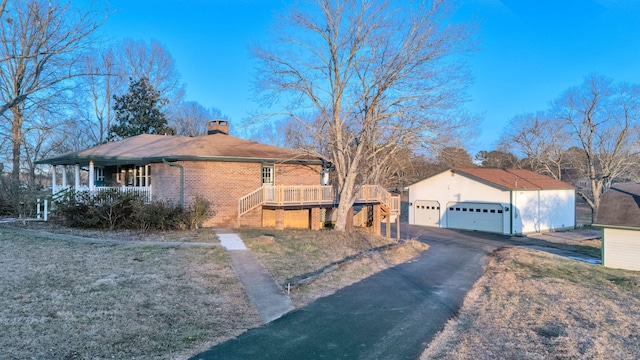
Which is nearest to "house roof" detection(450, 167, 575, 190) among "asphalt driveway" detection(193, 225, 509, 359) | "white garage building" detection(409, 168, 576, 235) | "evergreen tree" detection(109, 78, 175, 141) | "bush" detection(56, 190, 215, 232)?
"white garage building" detection(409, 168, 576, 235)

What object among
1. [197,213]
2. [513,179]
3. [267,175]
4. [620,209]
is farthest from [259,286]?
[513,179]

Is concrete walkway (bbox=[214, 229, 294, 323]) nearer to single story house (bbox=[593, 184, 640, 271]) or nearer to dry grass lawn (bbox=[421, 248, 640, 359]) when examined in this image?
dry grass lawn (bbox=[421, 248, 640, 359])

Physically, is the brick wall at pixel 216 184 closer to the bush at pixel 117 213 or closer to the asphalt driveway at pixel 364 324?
the bush at pixel 117 213

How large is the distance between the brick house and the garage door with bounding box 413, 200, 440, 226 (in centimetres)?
1331

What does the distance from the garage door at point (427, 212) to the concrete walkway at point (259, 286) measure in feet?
75.9

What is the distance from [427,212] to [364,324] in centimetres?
2803

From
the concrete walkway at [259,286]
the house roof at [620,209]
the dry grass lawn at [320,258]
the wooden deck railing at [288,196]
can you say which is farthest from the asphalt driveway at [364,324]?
the house roof at [620,209]

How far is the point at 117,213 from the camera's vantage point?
14.5m

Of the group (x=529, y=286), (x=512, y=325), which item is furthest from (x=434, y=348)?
(x=529, y=286)

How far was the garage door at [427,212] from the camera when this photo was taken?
32281mm

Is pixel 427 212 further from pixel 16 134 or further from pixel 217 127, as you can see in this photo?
pixel 16 134

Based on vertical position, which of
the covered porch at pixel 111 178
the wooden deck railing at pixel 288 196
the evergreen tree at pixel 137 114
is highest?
the evergreen tree at pixel 137 114

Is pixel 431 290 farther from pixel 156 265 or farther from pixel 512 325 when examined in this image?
pixel 156 265

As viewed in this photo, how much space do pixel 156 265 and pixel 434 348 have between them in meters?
6.40
